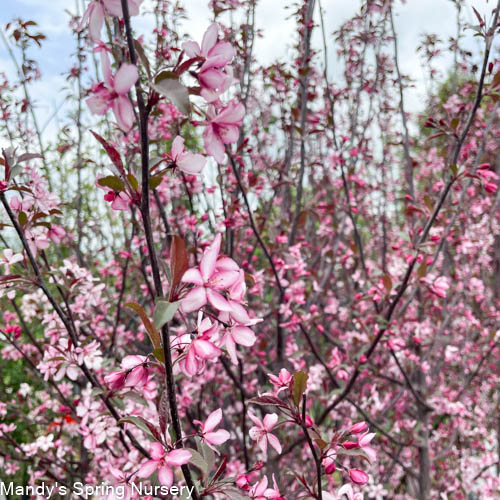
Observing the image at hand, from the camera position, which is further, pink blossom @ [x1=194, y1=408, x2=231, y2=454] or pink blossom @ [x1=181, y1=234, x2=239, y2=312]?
pink blossom @ [x1=194, y1=408, x2=231, y2=454]

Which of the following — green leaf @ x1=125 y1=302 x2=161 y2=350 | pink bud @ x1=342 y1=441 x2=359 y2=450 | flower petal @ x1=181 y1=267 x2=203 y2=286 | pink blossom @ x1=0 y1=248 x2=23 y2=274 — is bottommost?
pink bud @ x1=342 y1=441 x2=359 y2=450

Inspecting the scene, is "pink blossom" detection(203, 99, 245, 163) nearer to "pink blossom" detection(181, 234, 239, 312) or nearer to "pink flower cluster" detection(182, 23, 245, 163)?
"pink flower cluster" detection(182, 23, 245, 163)

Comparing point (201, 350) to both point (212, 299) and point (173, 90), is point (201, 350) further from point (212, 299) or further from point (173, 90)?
point (173, 90)

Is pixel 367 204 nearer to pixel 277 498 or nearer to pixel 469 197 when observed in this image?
pixel 469 197

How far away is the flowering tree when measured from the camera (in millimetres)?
812

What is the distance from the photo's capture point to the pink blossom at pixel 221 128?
82 cm

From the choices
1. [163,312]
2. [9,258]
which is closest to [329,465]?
[163,312]

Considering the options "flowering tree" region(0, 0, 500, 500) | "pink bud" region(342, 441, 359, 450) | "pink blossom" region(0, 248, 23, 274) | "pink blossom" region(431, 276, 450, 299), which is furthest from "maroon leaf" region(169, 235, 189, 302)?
"pink blossom" region(431, 276, 450, 299)

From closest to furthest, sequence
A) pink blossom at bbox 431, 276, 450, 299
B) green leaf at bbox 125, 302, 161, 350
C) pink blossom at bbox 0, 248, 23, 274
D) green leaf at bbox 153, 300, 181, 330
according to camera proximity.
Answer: green leaf at bbox 153, 300, 181, 330 < green leaf at bbox 125, 302, 161, 350 < pink blossom at bbox 0, 248, 23, 274 < pink blossom at bbox 431, 276, 450, 299

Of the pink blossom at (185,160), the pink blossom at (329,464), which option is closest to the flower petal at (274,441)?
the pink blossom at (329,464)

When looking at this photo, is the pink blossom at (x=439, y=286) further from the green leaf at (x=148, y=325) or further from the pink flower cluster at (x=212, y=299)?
the green leaf at (x=148, y=325)

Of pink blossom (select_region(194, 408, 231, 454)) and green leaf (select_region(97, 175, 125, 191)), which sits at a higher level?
green leaf (select_region(97, 175, 125, 191))

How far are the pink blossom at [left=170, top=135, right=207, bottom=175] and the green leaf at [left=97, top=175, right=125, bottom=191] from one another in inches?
5.2

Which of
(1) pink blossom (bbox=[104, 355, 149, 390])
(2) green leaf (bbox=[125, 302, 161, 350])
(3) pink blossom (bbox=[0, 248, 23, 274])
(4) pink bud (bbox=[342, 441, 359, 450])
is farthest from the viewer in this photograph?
(3) pink blossom (bbox=[0, 248, 23, 274])
